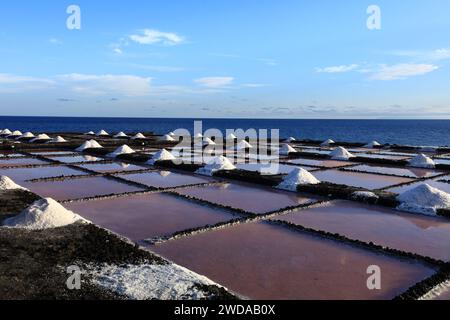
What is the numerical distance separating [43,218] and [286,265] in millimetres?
4190

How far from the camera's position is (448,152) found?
24203mm

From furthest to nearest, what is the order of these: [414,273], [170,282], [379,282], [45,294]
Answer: [414,273], [379,282], [170,282], [45,294]

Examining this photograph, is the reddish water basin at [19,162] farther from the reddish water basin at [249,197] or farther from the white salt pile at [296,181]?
the white salt pile at [296,181]

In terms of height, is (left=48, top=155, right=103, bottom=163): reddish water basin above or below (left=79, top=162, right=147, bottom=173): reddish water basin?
above

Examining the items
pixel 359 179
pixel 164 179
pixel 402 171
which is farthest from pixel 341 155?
pixel 164 179

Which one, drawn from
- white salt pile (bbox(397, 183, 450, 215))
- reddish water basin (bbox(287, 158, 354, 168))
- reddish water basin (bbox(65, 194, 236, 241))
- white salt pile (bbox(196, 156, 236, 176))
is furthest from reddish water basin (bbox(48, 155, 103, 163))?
white salt pile (bbox(397, 183, 450, 215))

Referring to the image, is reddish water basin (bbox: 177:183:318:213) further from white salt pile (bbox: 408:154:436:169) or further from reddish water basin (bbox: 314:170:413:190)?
white salt pile (bbox: 408:154:436:169)

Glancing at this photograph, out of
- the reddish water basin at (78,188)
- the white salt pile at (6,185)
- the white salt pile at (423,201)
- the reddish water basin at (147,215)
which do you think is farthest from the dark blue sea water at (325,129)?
the white salt pile at (6,185)

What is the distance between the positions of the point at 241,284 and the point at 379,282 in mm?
1822

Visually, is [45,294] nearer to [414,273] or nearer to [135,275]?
[135,275]

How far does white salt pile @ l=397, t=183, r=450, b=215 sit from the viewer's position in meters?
9.12

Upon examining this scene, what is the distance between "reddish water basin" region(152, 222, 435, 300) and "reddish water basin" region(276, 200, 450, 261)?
0.74m

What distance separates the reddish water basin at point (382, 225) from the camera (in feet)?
22.7
